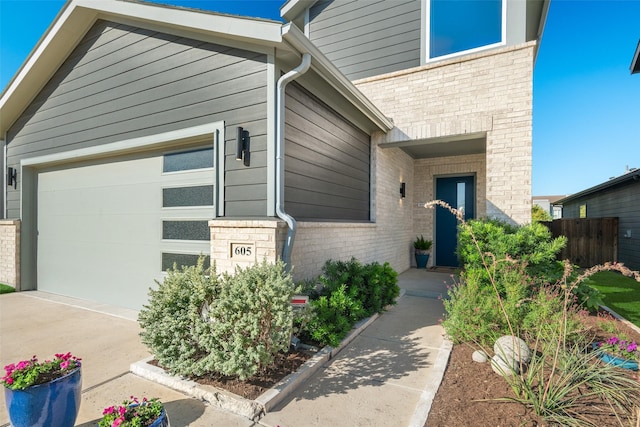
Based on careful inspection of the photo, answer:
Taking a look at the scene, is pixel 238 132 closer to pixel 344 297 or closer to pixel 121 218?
pixel 344 297

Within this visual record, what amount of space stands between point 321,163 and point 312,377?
294 cm

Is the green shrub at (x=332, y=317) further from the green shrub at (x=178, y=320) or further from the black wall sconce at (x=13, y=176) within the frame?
the black wall sconce at (x=13, y=176)

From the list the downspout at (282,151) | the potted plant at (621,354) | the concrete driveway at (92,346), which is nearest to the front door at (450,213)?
the potted plant at (621,354)

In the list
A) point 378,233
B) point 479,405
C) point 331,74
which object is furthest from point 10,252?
point 479,405

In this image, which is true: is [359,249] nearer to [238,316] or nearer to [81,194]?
[238,316]

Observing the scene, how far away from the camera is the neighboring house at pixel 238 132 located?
3.76 meters

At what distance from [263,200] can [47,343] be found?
3139mm

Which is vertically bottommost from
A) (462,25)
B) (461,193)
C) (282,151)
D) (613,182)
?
(461,193)

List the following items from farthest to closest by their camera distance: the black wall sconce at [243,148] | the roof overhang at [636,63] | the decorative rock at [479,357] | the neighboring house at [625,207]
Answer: the neighboring house at [625,207]
the roof overhang at [636,63]
the black wall sconce at [243,148]
the decorative rock at [479,357]

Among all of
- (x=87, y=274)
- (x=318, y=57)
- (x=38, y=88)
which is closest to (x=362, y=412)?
(x=318, y=57)

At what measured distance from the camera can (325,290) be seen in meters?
4.03

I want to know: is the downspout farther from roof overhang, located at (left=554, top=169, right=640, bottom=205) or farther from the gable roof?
roof overhang, located at (left=554, top=169, right=640, bottom=205)

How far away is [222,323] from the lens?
266 cm

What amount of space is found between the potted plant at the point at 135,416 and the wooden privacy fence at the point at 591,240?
11.4 m
